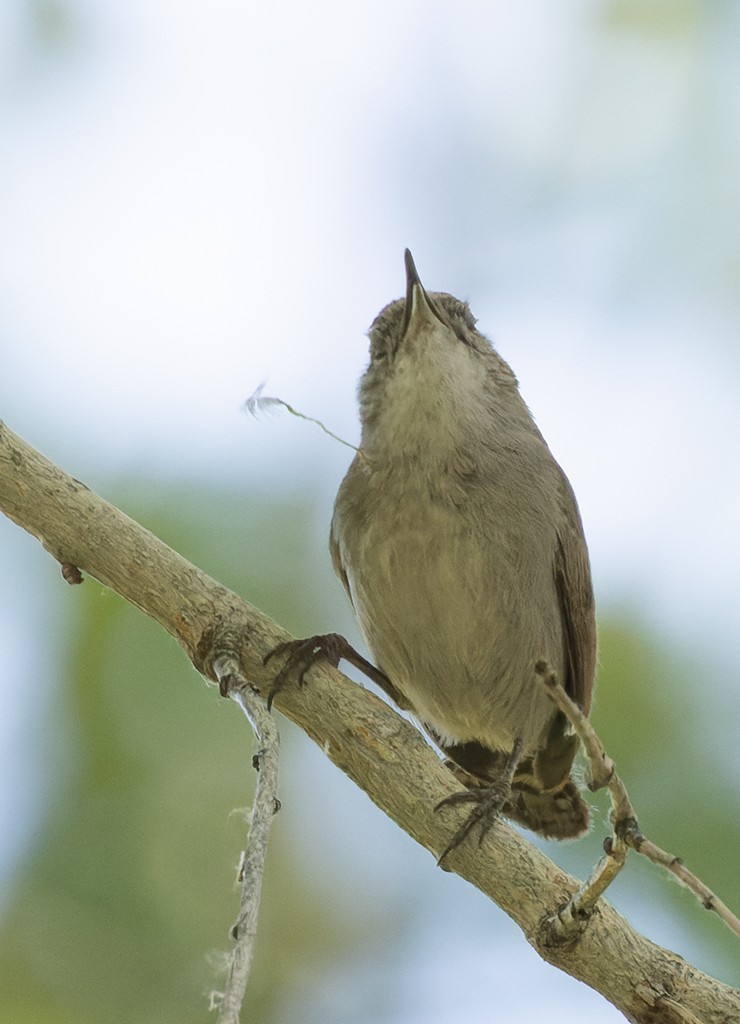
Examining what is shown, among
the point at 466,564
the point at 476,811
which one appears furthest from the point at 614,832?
the point at 466,564

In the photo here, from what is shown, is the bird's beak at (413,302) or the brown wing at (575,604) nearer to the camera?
the brown wing at (575,604)

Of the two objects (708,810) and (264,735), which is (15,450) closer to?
(264,735)

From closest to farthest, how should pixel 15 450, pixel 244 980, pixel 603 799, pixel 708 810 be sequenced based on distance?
pixel 244 980
pixel 15 450
pixel 708 810
pixel 603 799

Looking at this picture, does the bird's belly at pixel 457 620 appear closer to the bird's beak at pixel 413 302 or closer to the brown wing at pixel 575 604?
the brown wing at pixel 575 604

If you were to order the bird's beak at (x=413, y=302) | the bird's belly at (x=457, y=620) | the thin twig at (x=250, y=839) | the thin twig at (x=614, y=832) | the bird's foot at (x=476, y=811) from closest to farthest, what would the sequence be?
1. the thin twig at (x=250, y=839)
2. the thin twig at (x=614, y=832)
3. the bird's foot at (x=476, y=811)
4. the bird's belly at (x=457, y=620)
5. the bird's beak at (x=413, y=302)

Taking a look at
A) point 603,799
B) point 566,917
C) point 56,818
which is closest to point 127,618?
point 56,818

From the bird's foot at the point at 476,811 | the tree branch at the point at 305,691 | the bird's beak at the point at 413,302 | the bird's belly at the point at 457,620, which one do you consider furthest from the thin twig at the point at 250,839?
the bird's beak at the point at 413,302

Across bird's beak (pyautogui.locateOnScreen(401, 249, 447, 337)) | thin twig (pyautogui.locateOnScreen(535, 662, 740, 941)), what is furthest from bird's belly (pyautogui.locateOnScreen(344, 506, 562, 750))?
thin twig (pyautogui.locateOnScreen(535, 662, 740, 941))
